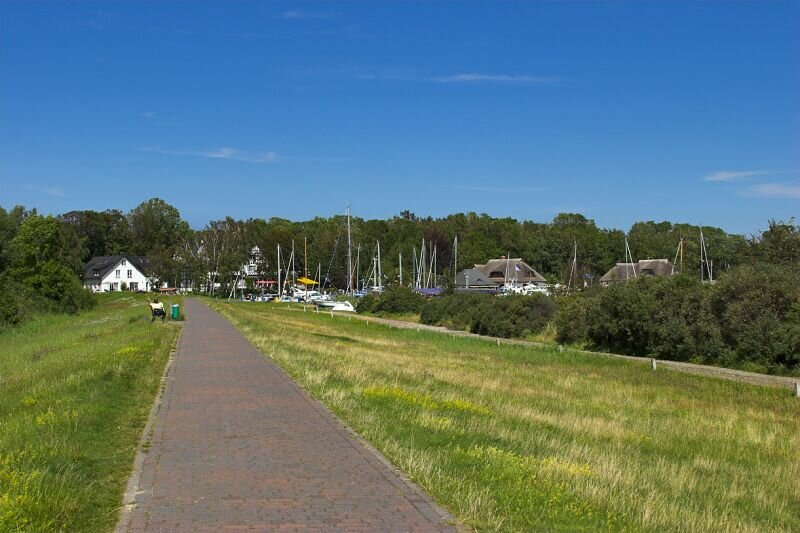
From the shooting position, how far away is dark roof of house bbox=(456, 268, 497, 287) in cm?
→ 11406

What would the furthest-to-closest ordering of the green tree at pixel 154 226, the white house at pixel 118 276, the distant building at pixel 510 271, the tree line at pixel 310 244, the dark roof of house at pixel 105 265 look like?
1. the green tree at pixel 154 226
2. the dark roof of house at pixel 105 265
3. the white house at pixel 118 276
4. the distant building at pixel 510 271
5. the tree line at pixel 310 244

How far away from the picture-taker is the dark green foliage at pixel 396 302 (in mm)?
69812

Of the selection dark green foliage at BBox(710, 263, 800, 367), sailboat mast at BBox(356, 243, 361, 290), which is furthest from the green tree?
dark green foliage at BBox(710, 263, 800, 367)

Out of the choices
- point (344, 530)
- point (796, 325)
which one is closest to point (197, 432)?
point (344, 530)

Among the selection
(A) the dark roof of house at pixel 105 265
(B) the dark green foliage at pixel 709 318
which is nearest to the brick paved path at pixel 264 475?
(B) the dark green foliage at pixel 709 318

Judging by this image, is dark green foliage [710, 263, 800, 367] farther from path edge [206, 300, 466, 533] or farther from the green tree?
the green tree

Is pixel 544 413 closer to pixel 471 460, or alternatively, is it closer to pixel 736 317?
pixel 471 460

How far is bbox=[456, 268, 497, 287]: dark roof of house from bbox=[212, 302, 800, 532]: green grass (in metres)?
89.3

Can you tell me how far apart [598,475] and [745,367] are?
62.8 feet

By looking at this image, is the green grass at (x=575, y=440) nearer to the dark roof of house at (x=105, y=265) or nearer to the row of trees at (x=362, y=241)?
the row of trees at (x=362, y=241)

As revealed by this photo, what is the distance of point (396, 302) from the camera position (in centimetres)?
7119

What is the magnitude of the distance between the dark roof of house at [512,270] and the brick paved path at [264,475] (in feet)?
337

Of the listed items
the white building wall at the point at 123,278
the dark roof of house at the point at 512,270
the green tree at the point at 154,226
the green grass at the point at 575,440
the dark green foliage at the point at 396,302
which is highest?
the green tree at the point at 154,226

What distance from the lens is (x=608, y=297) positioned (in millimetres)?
34281
